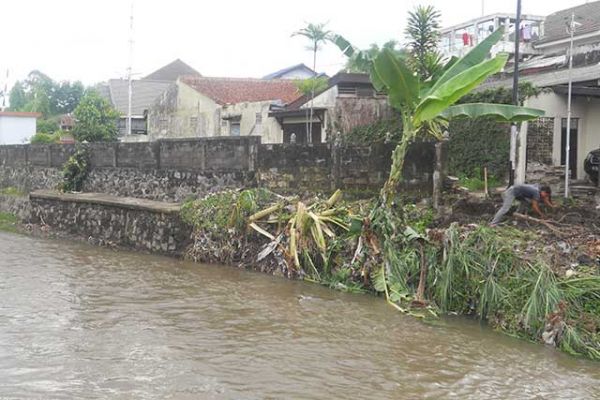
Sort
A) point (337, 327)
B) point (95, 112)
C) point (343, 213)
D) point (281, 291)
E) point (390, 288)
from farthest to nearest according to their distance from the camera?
point (95, 112), point (343, 213), point (281, 291), point (390, 288), point (337, 327)

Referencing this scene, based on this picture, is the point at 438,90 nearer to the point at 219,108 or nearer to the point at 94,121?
the point at 219,108

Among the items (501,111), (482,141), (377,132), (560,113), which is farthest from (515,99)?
(377,132)

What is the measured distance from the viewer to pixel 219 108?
2433 cm

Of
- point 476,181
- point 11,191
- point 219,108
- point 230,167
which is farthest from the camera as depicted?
point 219,108

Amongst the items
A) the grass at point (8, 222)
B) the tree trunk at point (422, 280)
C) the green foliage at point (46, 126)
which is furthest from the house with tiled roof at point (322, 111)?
the green foliage at point (46, 126)

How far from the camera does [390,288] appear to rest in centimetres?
939

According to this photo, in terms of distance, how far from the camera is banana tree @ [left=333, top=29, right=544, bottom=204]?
873cm

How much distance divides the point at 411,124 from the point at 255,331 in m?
4.12

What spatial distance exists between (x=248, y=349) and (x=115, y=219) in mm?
9097

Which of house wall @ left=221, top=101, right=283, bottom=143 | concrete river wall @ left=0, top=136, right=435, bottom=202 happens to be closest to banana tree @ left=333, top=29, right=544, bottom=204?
concrete river wall @ left=0, top=136, right=435, bottom=202

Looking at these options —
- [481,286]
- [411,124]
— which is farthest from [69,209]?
[481,286]

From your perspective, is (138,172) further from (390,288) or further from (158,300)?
(390,288)

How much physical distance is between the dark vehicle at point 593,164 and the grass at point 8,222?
15.0 meters

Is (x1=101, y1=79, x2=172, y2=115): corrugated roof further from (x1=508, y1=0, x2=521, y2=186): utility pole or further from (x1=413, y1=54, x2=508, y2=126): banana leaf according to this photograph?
(x1=413, y1=54, x2=508, y2=126): banana leaf
